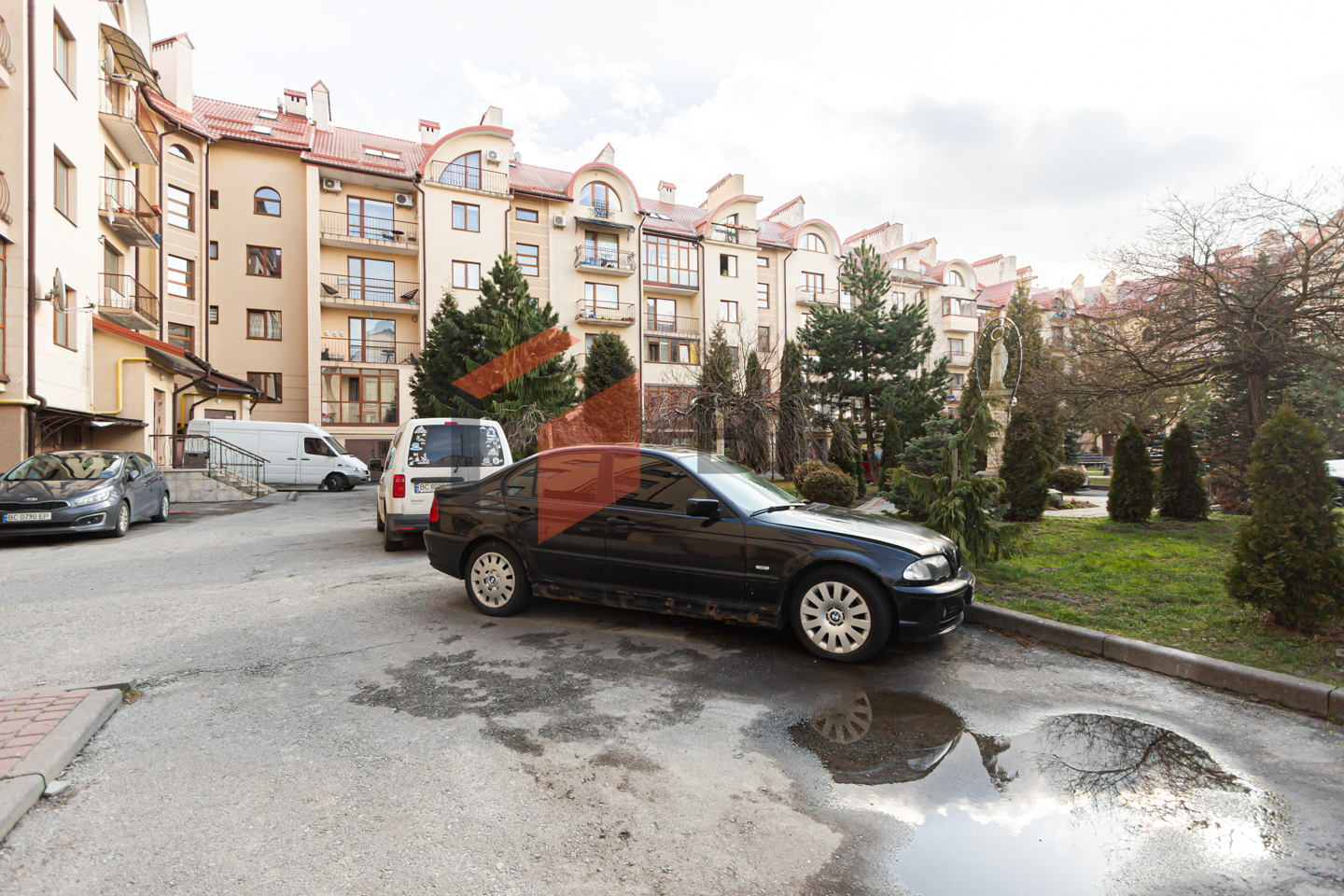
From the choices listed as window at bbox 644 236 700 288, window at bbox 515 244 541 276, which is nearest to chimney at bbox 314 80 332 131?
window at bbox 515 244 541 276

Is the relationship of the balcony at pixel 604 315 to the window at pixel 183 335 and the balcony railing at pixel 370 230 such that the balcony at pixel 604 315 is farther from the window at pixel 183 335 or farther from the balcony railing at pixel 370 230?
the window at pixel 183 335

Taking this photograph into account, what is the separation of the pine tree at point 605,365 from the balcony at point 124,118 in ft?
51.6

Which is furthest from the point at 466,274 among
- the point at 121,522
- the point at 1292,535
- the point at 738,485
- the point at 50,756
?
the point at 1292,535

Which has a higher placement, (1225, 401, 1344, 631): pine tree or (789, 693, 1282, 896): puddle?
(1225, 401, 1344, 631): pine tree

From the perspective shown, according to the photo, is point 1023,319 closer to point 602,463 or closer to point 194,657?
point 602,463

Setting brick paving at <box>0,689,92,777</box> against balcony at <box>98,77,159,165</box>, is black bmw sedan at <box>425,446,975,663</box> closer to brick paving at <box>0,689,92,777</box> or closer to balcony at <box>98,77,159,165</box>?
brick paving at <box>0,689,92,777</box>

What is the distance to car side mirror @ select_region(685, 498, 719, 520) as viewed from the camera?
200 inches

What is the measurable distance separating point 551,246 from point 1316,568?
33.5 m

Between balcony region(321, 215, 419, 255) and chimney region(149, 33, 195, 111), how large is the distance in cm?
693

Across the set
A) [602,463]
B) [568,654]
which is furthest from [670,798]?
[602,463]

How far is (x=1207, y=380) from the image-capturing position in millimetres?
12086

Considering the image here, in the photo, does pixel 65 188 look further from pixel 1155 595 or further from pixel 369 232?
pixel 1155 595

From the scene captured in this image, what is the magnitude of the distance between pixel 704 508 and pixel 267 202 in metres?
33.1

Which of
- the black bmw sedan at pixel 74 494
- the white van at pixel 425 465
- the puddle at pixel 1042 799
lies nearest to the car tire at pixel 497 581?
the puddle at pixel 1042 799
